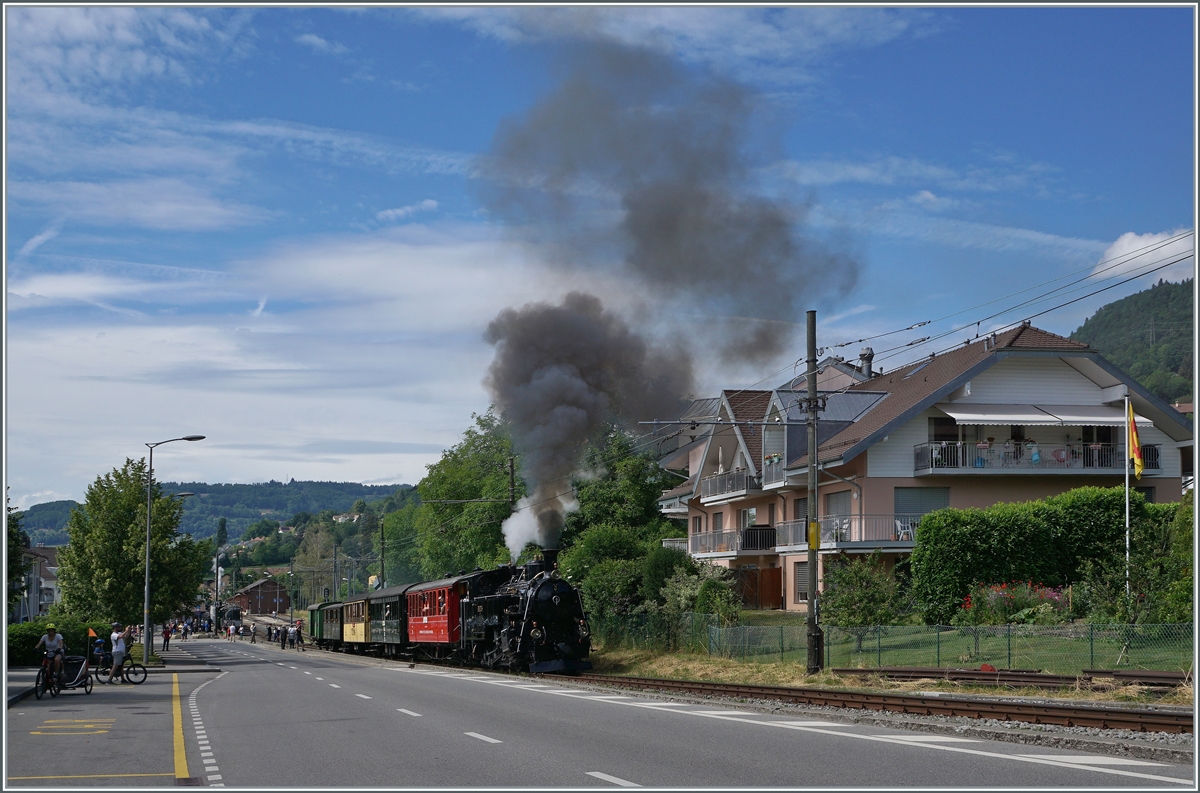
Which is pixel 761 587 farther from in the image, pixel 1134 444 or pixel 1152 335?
pixel 1152 335

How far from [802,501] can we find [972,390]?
7.74 metres

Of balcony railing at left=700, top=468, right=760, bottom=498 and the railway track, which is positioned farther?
balcony railing at left=700, top=468, right=760, bottom=498

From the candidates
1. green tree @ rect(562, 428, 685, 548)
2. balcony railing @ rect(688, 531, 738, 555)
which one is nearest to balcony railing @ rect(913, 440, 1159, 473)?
balcony railing @ rect(688, 531, 738, 555)

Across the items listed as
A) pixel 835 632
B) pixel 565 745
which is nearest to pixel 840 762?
pixel 565 745

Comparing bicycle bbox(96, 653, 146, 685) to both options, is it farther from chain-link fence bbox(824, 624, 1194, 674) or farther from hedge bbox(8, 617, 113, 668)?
chain-link fence bbox(824, 624, 1194, 674)

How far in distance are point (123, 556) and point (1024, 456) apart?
112 ft

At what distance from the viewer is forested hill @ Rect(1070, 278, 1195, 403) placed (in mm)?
97750

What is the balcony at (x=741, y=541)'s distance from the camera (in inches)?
1781

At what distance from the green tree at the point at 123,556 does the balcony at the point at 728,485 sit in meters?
21.6

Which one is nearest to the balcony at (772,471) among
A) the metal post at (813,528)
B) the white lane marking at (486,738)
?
the metal post at (813,528)

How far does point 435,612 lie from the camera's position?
38.7 metres

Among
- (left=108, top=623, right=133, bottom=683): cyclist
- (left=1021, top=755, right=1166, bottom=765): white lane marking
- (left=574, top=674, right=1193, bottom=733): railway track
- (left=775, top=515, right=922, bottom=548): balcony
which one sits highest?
(left=775, top=515, right=922, bottom=548): balcony

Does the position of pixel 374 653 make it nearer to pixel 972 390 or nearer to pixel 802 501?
pixel 802 501

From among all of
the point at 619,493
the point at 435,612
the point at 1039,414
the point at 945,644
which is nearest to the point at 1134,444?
the point at 1039,414
